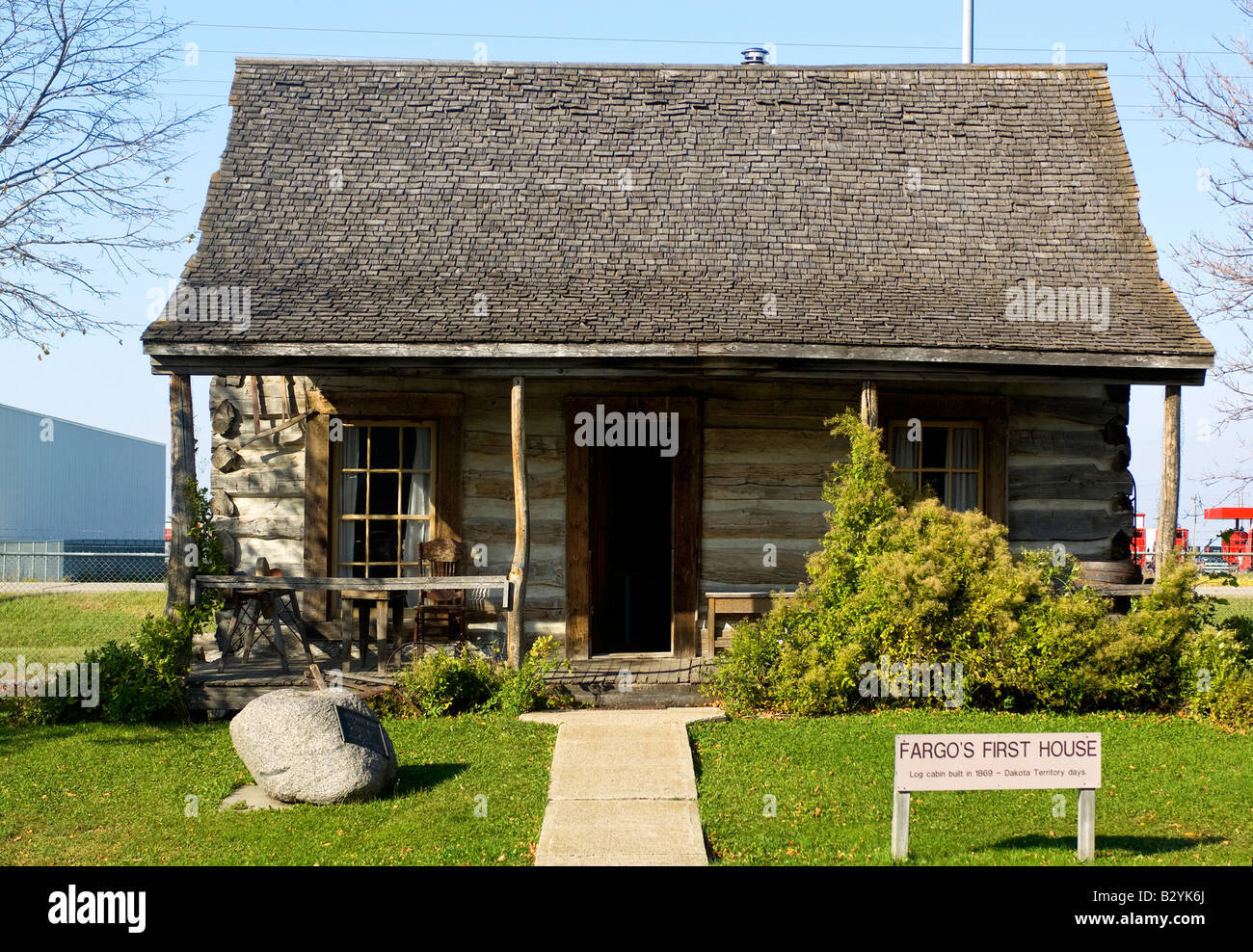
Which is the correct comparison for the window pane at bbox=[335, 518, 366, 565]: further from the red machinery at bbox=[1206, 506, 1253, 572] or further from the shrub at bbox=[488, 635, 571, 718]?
the red machinery at bbox=[1206, 506, 1253, 572]

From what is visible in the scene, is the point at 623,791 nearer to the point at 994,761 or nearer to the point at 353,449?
the point at 994,761

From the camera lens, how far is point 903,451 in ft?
39.9

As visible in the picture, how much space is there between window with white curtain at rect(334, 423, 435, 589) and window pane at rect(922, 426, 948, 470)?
518 cm

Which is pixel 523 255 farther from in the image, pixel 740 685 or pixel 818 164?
pixel 740 685

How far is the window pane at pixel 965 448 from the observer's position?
1215 centimetres

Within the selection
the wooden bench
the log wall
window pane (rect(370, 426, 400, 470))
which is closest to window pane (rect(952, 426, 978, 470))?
the log wall

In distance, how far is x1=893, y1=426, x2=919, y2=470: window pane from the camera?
1212 cm

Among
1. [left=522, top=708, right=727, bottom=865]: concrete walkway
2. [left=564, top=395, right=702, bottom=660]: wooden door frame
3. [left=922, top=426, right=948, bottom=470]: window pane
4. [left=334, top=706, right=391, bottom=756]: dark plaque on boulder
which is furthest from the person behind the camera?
[left=922, top=426, right=948, bottom=470]: window pane

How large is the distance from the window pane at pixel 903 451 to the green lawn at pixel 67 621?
27.6ft

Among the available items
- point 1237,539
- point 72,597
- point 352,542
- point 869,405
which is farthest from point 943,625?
point 1237,539

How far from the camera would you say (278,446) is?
12055 mm

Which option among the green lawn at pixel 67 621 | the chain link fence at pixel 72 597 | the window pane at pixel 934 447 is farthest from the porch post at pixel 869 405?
the green lawn at pixel 67 621

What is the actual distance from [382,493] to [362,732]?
453 centimetres
